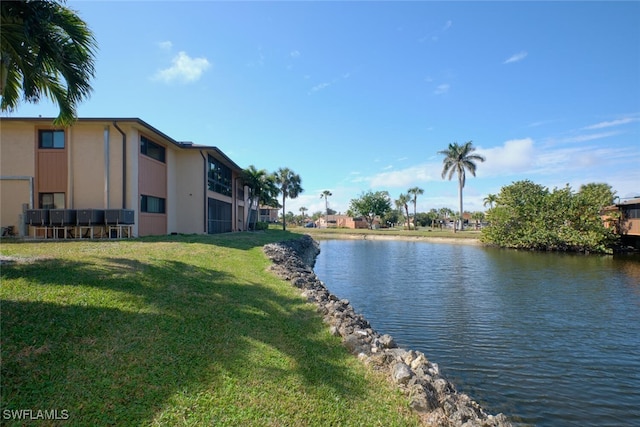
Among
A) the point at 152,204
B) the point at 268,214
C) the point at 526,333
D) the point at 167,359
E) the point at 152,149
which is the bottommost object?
the point at 526,333

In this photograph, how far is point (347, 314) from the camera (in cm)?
747

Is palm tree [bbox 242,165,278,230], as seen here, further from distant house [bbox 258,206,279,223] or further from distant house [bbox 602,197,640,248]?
distant house [bbox 258,206,279,223]

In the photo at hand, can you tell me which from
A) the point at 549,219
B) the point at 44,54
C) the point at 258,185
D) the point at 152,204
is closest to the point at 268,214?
the point at 258,185

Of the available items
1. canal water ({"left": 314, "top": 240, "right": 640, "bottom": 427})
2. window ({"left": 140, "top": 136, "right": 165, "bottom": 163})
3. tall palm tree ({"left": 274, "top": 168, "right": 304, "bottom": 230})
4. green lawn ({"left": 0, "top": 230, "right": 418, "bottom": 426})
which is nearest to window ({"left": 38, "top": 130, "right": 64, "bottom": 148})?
window ({"left": 140, "top": 136, "right": 165, "bottom": 163})

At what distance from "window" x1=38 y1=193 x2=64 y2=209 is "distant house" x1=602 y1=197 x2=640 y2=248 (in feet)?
128

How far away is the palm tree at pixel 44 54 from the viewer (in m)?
5.99

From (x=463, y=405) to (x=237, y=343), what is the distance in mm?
3192

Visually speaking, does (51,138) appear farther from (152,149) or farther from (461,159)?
(461,159)

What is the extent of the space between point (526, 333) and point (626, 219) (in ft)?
92.6

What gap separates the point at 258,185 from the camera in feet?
110

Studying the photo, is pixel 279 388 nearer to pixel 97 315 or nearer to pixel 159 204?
pixel 97 315

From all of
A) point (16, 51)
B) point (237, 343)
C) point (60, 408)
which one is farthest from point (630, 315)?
point (16, 51)

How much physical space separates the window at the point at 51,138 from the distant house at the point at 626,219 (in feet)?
128

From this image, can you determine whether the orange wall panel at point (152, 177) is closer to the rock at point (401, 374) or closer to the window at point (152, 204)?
the window at point (152, 204)
